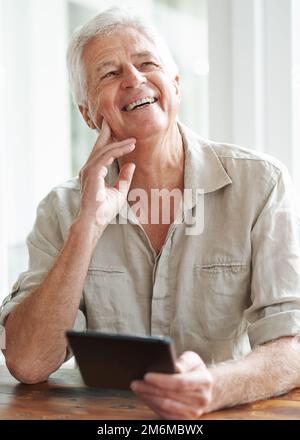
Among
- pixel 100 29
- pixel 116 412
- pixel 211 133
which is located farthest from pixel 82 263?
pixel 211 133

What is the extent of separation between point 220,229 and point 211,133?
713mm

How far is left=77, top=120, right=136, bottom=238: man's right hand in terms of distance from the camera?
1.80 meters

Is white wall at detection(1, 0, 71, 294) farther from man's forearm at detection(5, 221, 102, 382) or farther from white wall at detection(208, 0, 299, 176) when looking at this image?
man's forearm at detection(5, 221, 102, 382)

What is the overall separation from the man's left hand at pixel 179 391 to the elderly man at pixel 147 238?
1.04 ft

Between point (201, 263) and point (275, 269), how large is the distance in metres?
0.22

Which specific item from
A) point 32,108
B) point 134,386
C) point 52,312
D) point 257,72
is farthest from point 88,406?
point 32,108

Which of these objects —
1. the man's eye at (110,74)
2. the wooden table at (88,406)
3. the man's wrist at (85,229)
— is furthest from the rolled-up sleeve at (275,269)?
the man's eye at (110,74)

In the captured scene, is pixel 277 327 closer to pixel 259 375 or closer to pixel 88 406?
pixel 259 375

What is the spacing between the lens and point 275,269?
172cm

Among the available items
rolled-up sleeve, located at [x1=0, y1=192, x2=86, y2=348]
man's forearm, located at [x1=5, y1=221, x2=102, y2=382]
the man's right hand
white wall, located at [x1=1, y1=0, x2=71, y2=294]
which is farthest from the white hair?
white wall, located at [x1=1, y1=0, x2=71, y2=294]

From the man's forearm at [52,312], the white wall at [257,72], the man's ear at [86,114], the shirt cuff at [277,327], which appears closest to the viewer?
the shirt cuff at [277,327]

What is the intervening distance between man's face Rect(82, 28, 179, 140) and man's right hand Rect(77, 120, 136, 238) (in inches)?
1.9

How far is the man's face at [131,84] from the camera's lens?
1874 mm

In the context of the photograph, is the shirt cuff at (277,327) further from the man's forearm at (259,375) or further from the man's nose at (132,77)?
the man's nose at (132,77)
